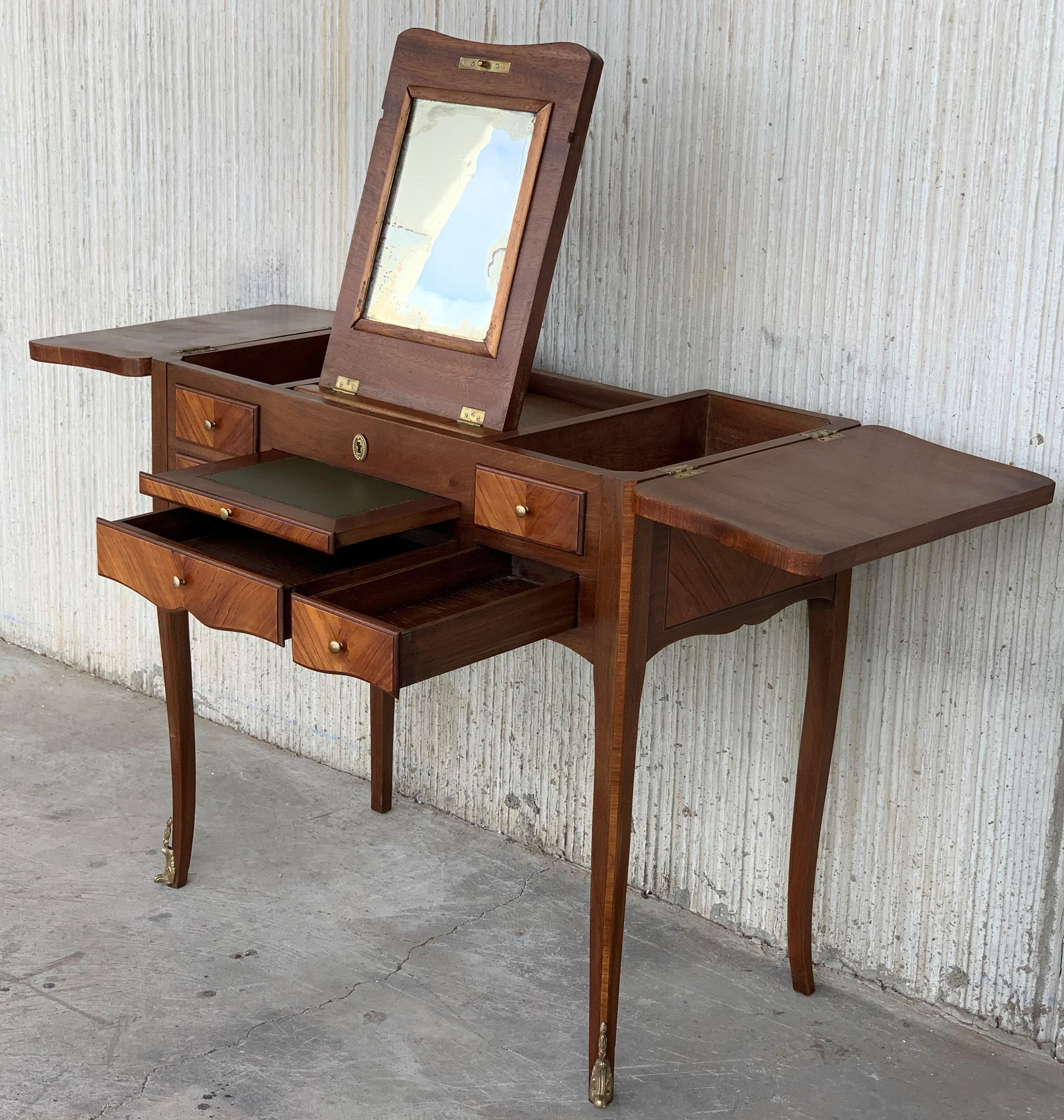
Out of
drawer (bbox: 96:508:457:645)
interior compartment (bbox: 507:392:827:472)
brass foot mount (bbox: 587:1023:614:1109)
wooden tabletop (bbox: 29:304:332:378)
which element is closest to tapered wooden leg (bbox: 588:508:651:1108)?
brass foot mount (bbox: 587:1023:614:1109)

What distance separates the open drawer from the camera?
85.7 inches

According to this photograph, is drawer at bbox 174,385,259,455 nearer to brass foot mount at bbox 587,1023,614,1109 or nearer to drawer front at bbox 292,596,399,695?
drawer front at bbox 292,596,399,695

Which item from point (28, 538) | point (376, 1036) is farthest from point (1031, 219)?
point (28, 538)

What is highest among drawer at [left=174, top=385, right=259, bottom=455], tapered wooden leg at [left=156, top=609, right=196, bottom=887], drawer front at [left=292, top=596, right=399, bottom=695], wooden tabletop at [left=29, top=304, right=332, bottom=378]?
wooden tabletop at [left=29, top=304, right=332, bottom=378]

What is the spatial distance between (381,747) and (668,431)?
1063 millimetres

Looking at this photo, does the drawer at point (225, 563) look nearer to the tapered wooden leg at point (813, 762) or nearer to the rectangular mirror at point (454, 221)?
the rectangular mirror at point (454, 221)

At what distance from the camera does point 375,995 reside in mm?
2535

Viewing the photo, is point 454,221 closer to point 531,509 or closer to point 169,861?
point 531,509

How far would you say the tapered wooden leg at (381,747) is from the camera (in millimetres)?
3162

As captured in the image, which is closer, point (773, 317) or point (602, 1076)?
point (602, 1076)

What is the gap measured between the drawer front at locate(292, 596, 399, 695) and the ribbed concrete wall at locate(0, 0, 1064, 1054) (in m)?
0.89

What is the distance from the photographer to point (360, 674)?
2.05 m

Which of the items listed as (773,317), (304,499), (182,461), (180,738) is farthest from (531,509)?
(180,738)

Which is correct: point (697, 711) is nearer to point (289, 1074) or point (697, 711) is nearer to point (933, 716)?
point (933, 716)
